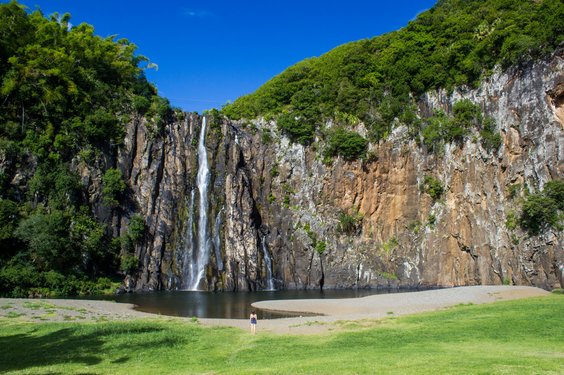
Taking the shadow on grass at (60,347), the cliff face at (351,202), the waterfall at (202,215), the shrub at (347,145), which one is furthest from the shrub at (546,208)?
the shadow on grass at (60,347)

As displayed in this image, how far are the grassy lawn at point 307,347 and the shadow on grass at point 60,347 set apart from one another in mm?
37

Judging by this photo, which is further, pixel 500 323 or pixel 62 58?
pixel 62 58

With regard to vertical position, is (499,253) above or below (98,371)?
above

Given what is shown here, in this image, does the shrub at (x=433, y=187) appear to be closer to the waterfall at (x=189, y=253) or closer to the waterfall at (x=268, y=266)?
the waterfall at (x=268, y=266)

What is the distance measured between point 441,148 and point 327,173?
15185 mm

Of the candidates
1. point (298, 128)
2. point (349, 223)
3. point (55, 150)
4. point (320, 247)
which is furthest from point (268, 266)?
point (55, 150)

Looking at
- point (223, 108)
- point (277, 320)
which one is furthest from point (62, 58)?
point (277, 320)

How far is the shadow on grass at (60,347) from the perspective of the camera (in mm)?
15977

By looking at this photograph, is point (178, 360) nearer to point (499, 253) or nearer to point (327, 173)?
point (499, 253)

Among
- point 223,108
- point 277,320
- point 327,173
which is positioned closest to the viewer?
point 277,320

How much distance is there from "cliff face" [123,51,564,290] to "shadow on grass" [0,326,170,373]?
1224 inches

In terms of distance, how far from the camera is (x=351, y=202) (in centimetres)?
6081

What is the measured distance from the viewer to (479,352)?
50.4 ft

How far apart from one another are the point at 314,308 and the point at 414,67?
40058 millimetres
